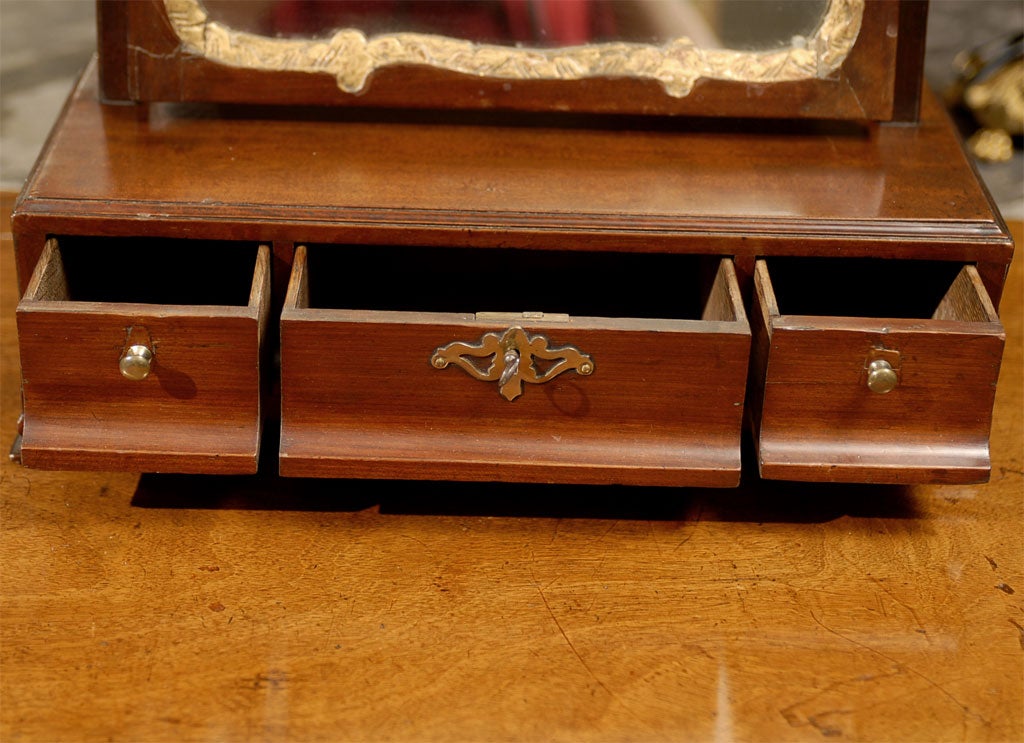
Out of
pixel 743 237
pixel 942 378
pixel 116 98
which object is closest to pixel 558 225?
pixel 743 237

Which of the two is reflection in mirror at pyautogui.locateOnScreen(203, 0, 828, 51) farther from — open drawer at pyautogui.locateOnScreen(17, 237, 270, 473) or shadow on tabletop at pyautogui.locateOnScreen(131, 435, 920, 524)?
shadow on tabletop at pyautogui.locateOnScreen(131, 435, 920, 524)

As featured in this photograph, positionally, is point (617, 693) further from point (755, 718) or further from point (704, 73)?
point (704, 73)

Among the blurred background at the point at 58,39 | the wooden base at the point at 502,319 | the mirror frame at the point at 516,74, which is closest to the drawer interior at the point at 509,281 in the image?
the wooden base at the point at 502,319

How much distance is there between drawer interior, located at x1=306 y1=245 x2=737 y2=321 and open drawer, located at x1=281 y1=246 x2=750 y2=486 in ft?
0.31

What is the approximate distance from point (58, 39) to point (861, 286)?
39.7 inches

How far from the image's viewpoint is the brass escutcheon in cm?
102

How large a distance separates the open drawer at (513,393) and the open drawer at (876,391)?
0.10 feet

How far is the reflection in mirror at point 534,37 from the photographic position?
120 cm

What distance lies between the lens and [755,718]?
992 millimetres

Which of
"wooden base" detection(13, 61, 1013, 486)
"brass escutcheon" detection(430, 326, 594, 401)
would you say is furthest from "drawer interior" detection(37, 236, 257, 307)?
"brass escutcheon" detection(430, 326, 594, 401)

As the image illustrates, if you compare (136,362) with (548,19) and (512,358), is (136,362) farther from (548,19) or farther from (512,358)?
(548,19)

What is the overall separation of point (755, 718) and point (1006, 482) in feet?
1.22

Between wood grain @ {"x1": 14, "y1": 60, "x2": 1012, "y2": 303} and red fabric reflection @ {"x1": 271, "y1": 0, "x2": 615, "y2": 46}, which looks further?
red fabric reflection @ {"x1": 271, "y1": 0, "x2": 615, "y2": 46}

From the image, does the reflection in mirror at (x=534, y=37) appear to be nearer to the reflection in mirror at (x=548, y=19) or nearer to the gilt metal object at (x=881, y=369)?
the reflection in mirror at (x=548, y=19)
